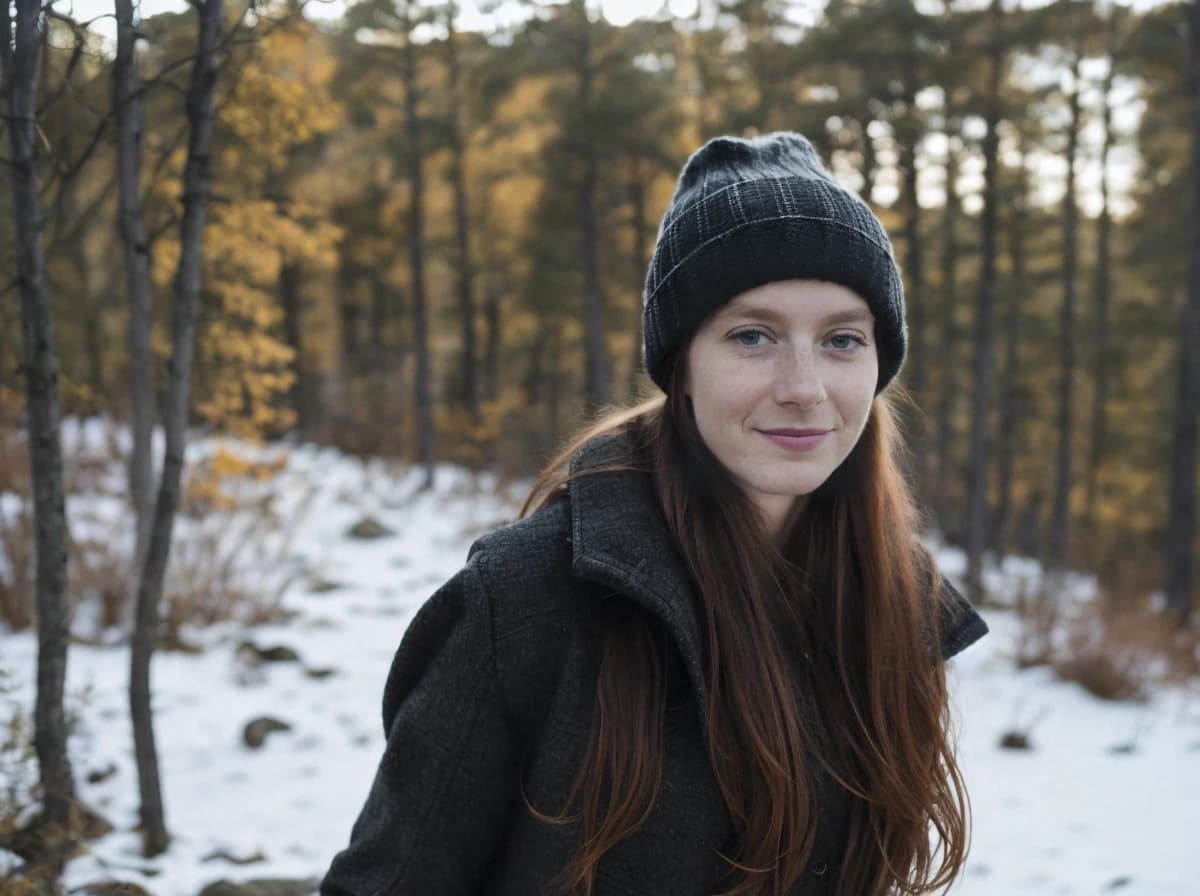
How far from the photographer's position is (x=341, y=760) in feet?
18.0

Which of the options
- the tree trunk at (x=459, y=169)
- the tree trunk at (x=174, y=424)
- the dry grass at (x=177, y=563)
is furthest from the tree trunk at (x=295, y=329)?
the tree trunk at (x=174, y=424)

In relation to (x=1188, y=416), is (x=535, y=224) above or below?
above

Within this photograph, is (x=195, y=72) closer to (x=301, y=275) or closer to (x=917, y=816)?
(x=917, y=816)

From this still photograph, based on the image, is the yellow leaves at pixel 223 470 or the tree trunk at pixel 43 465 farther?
the yellow leaves at pixel 223 470

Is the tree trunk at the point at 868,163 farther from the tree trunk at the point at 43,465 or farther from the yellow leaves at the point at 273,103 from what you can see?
the tree trunk at the point at 43,465

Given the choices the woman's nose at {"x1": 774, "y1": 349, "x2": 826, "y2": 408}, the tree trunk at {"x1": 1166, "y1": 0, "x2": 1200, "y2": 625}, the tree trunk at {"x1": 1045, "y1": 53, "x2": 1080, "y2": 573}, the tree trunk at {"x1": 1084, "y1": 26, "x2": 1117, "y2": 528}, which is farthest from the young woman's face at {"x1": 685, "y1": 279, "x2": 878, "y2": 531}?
the tree trunk at {"x1": 1084, "y1": 26, "x2": 1117, "y2": 528}

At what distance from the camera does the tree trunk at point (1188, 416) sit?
36.3 feet

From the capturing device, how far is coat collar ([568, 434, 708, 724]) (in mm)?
1488

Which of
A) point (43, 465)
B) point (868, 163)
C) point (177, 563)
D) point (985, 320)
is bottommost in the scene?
point (177, 563)

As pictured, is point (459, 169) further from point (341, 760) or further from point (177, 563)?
point (341, 760)

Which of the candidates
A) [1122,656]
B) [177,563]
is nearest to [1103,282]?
[1122,656]

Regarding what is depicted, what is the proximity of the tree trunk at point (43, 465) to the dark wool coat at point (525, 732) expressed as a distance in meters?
2.09

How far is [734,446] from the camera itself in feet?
5.33

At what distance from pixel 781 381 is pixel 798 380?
3cm
